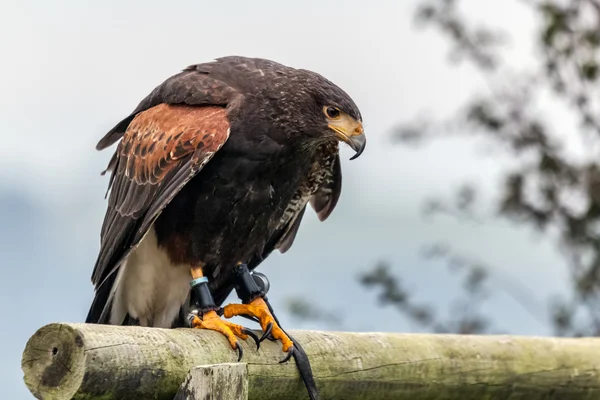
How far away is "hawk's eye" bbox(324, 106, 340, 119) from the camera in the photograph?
3773 mm

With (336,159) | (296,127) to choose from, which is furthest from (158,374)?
(336,159)

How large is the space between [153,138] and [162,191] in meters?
0.22

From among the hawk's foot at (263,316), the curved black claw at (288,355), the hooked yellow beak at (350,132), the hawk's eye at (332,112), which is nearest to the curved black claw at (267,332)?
the hawk's foot at (263,316)

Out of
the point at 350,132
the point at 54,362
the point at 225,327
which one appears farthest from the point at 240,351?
the point at 350,132

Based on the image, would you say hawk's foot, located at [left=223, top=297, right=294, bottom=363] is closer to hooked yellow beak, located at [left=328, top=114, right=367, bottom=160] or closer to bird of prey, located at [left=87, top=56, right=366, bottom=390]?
bird of prey, located at [left=87, top=56, right=366, bottom=390]

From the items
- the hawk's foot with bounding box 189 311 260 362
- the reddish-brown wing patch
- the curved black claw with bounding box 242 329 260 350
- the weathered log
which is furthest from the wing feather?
the weathered log

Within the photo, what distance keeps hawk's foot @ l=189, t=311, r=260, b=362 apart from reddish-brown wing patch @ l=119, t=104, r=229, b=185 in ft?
1.71

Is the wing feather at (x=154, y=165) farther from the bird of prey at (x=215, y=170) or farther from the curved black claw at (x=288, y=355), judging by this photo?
the curved black claw at (x=288, y=355)

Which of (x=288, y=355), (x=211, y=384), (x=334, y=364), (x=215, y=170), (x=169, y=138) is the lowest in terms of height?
(x=334, y=364)

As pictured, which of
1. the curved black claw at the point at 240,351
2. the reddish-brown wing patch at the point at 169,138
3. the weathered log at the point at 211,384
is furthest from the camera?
the reddish-brown wing patch at the point at 169,138

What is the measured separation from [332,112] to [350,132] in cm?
11

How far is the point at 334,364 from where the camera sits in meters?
3.48

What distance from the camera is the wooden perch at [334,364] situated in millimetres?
2689

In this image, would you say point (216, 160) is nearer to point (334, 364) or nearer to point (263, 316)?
point (263, 316)
